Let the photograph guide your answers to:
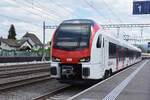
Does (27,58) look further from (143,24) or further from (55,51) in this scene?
(55,51)

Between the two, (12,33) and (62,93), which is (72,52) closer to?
(62,93)

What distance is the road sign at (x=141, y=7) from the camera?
21797 mm

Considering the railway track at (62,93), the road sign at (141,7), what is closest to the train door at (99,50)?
the railway track at (62,93)

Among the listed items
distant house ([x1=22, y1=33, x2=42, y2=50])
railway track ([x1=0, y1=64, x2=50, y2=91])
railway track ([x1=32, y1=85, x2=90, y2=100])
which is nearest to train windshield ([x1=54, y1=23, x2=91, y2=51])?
railway track ([x1=32, y1=85, x2=90, y2=100])

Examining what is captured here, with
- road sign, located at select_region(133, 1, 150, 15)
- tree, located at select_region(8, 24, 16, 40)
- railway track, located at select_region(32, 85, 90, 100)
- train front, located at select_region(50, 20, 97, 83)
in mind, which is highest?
tree, located at select_region(8, 24, 16, 40)

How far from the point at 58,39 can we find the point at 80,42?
111 cm

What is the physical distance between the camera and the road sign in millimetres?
21797

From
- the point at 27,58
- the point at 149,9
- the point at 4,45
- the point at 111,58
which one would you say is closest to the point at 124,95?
the point at 111,58

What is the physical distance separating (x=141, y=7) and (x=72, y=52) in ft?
46.4

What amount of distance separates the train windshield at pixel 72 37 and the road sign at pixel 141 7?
12804 millimetres

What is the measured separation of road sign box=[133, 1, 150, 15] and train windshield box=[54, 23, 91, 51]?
42.0 ft

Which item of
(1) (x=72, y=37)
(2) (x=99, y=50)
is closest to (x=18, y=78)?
(1) (x=72, y=37)

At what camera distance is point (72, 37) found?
10.6 meters

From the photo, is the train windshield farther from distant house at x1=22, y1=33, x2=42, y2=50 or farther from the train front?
distant house at x1=22, y1=33, x2=42, y2=50
